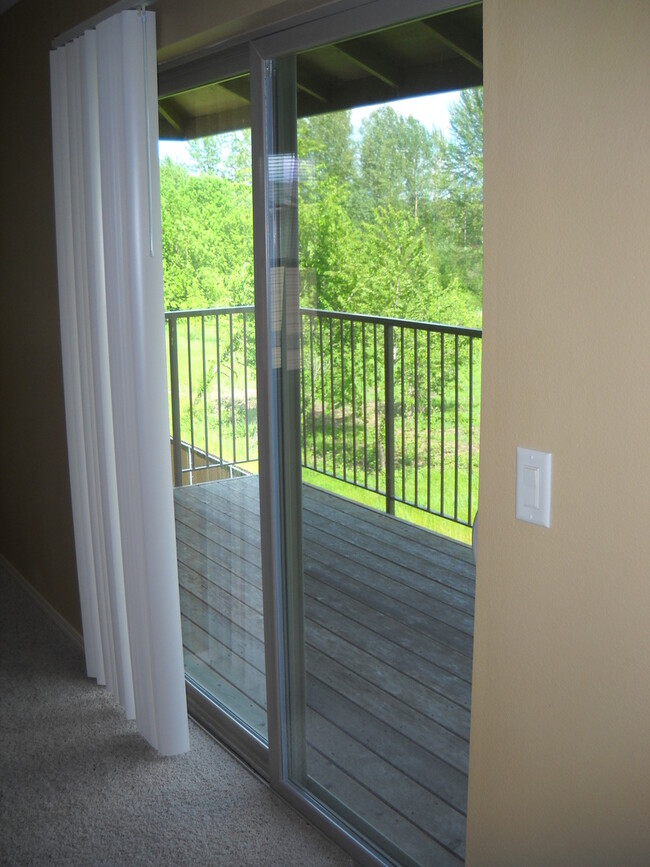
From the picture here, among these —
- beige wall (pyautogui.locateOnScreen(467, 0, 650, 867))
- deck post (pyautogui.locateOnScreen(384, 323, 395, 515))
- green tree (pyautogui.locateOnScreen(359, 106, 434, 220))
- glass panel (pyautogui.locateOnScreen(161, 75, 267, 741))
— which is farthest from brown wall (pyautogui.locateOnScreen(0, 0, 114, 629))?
beige wall (pyautogui.locateOnScreen(467, 0, 650, 867))

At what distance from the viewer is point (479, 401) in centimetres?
166

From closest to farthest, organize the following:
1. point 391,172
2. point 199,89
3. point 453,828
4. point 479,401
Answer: point 479,401
point 391,172
point 453,828
point 199,89

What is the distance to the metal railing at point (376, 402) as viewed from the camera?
67.8 inches

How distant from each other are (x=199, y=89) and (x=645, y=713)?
1.94 meters

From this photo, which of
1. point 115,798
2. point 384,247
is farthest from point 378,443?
point 115,798

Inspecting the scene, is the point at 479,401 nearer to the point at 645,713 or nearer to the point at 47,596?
the point at 645,713

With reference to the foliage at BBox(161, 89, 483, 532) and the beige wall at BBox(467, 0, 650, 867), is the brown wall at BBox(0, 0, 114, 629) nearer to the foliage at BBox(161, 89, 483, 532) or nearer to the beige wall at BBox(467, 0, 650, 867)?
the foliage at BBox(161, 89, 483, 532)

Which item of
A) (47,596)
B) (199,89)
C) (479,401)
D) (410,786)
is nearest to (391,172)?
(479,401)

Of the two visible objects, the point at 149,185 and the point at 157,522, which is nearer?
the point at 149,185

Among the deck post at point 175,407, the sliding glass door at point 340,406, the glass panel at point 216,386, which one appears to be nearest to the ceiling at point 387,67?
the sliding glass door at point 340,406

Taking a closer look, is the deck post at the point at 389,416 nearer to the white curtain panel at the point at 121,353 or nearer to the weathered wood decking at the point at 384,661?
the weathered wood decking at the point at 384,661

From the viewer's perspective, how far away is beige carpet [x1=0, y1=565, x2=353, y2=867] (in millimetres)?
2242

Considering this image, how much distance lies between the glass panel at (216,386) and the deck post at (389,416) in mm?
588

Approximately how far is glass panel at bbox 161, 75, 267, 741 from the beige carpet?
0.25 m
